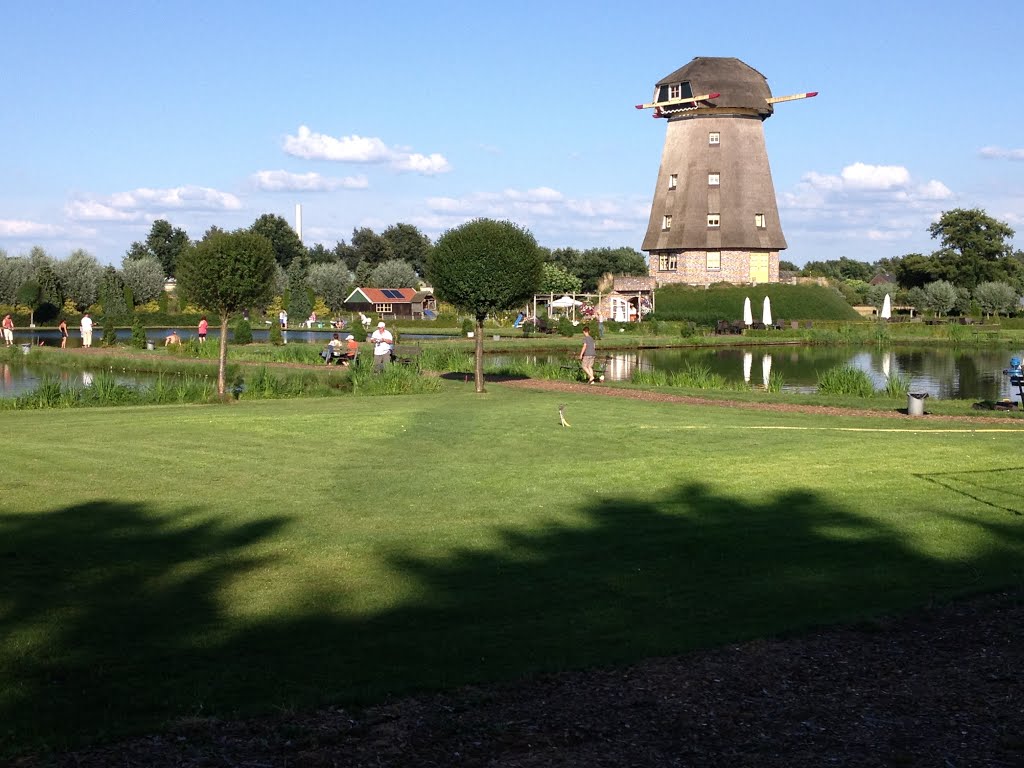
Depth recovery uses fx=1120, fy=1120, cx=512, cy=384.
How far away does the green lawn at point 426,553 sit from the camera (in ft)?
22.7

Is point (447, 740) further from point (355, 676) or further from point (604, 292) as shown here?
point (604, 292)

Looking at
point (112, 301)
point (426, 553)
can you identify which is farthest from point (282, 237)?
point (426, 553)

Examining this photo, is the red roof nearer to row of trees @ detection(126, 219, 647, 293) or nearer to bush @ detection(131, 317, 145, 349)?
row of trees @ detection(126, 219, 647, 293)

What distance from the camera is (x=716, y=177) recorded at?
246 feet

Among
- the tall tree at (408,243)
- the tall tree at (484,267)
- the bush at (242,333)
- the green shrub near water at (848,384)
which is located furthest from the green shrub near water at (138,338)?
the tall tree at (408,243)

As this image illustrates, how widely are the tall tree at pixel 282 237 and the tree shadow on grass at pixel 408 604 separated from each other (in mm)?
109771

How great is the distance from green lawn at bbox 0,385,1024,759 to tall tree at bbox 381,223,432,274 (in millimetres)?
117070

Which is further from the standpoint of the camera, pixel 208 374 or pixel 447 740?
pixel 208 374

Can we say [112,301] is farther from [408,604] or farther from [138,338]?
[408,604]

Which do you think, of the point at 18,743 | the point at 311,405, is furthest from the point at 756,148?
the point at 18,743

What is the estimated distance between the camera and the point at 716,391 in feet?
90.2

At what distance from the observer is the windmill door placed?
77.1 m

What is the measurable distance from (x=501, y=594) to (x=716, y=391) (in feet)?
64.1

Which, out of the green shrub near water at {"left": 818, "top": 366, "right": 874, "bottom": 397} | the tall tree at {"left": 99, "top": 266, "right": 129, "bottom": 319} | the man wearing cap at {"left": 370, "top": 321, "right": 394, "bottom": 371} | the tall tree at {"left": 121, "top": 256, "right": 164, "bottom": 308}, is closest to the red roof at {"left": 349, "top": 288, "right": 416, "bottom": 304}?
the tall tree at {"left": 121, "top": 256, "right": 164, "bottom": 308}
